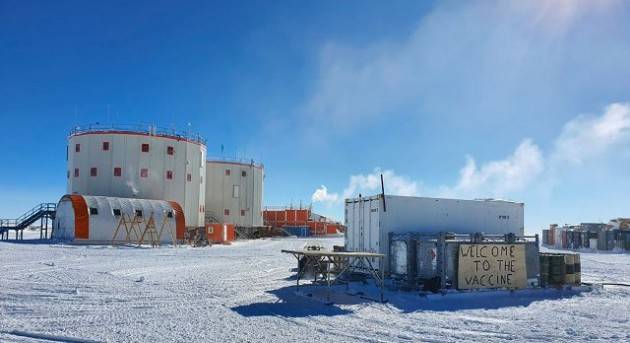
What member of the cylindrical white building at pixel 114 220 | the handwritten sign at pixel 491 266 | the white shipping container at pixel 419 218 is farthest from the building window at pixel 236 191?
the handwritten sign at pixel 491 266

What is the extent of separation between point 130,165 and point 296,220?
3110 centimetres

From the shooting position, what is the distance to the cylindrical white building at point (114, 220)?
36406 millimetres

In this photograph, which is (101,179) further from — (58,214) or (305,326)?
(305,326)

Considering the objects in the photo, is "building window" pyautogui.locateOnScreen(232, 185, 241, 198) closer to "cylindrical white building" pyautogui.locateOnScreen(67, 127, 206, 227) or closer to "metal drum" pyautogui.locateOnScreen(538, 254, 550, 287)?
"cylindrical white building" pyautogui.locateOnScreen(67, 127, 206, 227)

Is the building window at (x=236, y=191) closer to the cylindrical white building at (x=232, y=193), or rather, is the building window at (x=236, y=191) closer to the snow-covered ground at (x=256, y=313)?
the cylindrical white building at (x=232, y=193)

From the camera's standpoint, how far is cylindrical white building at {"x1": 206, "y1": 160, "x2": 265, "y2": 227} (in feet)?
188

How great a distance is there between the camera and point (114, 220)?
37688 millimetres

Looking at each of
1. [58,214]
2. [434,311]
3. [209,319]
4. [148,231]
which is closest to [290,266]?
[434,311]

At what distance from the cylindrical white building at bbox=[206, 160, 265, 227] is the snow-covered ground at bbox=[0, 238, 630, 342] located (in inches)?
1583

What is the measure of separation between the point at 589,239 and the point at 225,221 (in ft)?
111

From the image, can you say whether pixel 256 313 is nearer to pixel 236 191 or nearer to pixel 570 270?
pixel 570 270

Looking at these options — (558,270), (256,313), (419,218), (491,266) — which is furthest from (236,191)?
(256,313)

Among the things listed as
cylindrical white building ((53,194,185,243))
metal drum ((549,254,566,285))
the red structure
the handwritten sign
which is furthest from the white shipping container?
the red structure

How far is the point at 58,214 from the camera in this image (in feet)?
126
